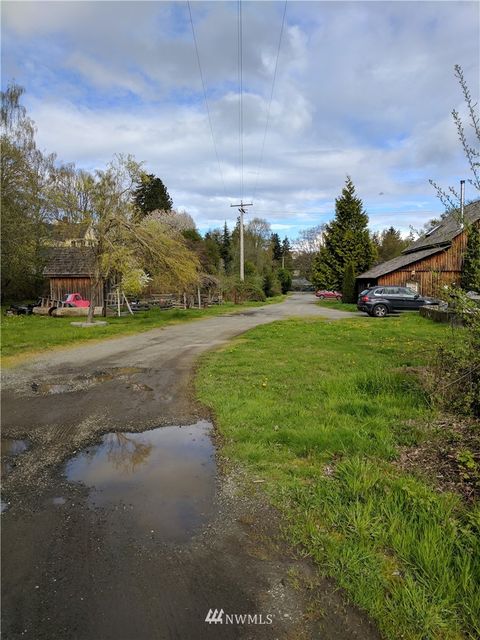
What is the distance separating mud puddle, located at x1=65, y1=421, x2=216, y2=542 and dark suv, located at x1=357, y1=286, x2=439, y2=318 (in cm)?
2152

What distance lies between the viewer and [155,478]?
447cm

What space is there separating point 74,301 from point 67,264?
4.24 meters

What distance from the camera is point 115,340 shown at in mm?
15383

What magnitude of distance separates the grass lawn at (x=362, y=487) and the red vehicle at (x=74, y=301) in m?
23.0

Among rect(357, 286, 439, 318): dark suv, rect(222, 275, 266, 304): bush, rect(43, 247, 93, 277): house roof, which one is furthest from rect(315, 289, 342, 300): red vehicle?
rect(43, 247, 93, 277): house roof

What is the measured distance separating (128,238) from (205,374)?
13.0m

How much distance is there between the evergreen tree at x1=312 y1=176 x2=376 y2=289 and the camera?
48312 millimetres

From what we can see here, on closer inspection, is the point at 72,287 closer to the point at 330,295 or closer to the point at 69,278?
the point at 69,278

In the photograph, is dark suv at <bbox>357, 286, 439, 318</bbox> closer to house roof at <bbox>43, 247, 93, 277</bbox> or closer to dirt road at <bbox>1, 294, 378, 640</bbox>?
house roof at <bbox>43, 247, 93, 277</bbox>

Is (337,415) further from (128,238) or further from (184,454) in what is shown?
(128,238)

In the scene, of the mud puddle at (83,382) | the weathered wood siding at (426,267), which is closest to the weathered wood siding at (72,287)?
the weathered wood siding at (426,267)

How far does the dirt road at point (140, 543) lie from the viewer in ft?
8.29

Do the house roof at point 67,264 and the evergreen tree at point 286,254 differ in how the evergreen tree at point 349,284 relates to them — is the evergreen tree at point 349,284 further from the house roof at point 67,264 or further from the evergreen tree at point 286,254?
the evergreen tree at point 286,254

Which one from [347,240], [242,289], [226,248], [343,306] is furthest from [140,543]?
[226,248]
